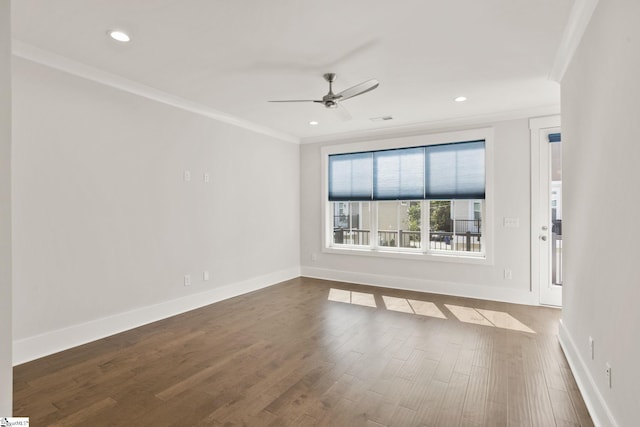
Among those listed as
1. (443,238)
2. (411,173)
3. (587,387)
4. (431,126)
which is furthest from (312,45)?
(443,238)

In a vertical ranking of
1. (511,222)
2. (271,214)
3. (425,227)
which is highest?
(271,214)

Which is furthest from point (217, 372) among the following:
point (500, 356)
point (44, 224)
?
point (500, 356)

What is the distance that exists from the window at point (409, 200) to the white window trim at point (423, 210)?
0.11 ft

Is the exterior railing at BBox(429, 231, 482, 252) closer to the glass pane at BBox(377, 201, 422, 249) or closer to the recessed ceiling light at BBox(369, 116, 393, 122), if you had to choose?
the glass pane at BBox(377, 201, 422, 249)

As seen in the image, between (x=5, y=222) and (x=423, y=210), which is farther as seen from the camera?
(x=423, y=210)

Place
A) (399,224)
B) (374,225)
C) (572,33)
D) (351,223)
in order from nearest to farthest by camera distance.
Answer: (572,33) → (399,224) → (374,225) → (351,223)

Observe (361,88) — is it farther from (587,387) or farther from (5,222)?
(587,387)

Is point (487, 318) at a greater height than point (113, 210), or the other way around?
point (113, 210)

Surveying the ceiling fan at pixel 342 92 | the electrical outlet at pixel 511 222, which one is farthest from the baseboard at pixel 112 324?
the electrical outlet at pixel 511 222

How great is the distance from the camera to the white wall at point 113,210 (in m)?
2.84

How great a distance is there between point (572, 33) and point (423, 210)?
10.3ft

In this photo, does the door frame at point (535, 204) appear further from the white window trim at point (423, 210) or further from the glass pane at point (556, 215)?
the white window trim at point (423, 210)

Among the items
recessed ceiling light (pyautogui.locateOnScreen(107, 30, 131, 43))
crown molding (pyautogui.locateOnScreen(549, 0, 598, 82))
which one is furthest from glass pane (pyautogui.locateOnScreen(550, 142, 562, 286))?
recessed ceiling light (pyautogui.locateOnScreen(107, 30, 131, 43))

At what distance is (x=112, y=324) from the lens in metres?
3.41
